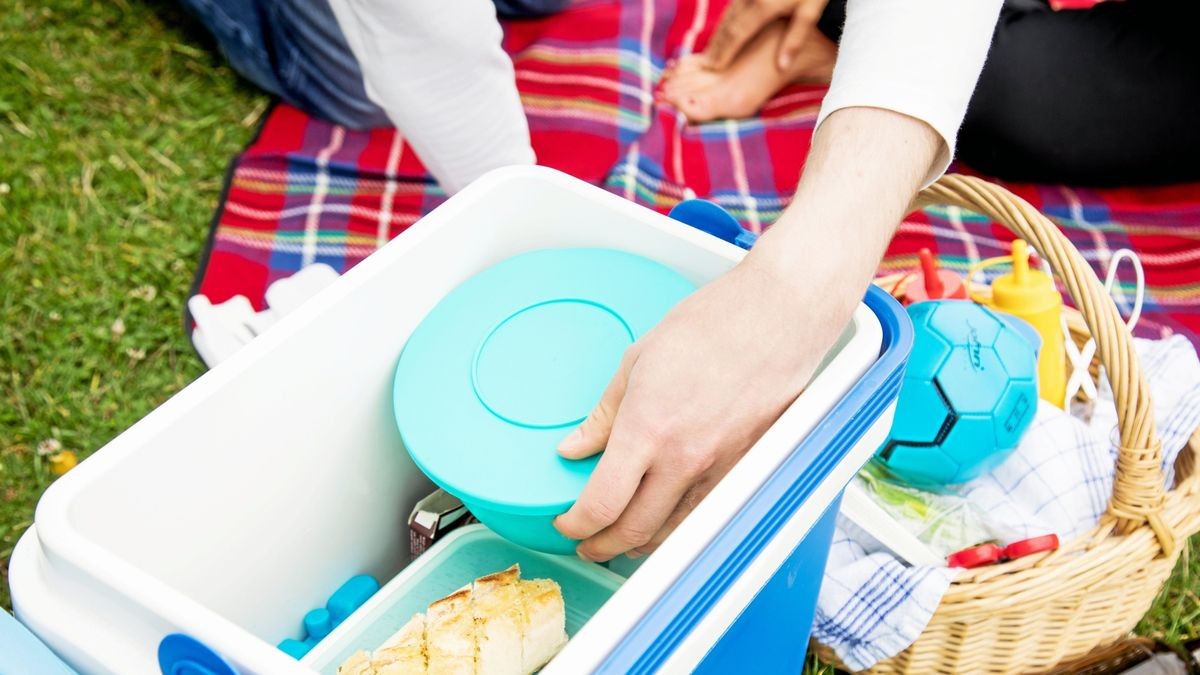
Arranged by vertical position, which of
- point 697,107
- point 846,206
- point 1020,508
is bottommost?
point 1020,508

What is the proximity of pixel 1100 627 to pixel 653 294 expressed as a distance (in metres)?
0.53

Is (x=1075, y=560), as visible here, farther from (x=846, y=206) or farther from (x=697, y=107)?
(x=697, y=107)

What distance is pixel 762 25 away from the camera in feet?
4.90

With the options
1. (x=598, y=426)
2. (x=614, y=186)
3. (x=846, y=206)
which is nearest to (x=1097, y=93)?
(x=614, y=186)

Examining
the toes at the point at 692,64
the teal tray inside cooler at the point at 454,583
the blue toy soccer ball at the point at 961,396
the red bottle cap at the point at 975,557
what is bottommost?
the red bottle cap at the point at 975,557

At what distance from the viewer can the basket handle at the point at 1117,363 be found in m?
0.82

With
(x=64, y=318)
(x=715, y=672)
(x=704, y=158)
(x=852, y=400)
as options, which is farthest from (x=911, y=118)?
(x=64, y=318)

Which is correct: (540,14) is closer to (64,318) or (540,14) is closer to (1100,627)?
(64,318)

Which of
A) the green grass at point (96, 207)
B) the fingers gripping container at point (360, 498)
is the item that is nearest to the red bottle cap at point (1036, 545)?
the fingers gripping container at point (360, 498)

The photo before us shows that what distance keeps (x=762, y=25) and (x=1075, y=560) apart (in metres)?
0.91

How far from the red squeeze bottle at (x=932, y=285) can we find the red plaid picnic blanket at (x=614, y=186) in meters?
0.24

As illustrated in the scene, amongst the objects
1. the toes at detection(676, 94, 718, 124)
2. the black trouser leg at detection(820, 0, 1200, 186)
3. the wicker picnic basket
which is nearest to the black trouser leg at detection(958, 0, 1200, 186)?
the black trouser leg at detection(820, 0, 1200, 186)

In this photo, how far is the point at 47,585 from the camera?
0.60 metres

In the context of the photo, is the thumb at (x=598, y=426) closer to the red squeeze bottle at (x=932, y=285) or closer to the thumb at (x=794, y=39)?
the red squeeze bottle at (x=932, y=285)
